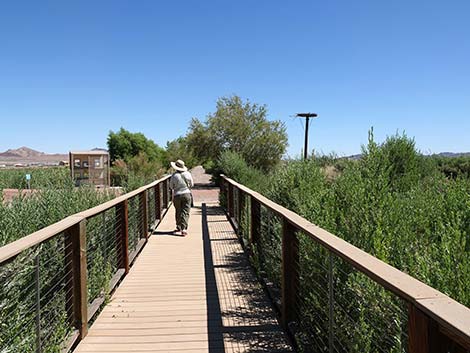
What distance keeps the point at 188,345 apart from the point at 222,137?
19.5 metres

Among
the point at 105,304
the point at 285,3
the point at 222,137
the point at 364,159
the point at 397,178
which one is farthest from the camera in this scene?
the point at 222,137

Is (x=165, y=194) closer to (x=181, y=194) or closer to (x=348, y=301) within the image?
(x=181, y=194)

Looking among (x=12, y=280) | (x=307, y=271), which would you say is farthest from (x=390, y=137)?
(x=12, y=280)

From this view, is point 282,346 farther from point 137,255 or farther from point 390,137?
point 390,137

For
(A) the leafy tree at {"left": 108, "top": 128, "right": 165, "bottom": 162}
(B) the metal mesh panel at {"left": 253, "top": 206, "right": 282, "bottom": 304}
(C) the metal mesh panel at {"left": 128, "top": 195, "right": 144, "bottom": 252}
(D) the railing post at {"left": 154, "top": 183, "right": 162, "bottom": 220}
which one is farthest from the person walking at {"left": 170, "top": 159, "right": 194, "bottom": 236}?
(A) the leafy tree at {"left": 108, "top": 128, "right": 165, "bottom": 162}

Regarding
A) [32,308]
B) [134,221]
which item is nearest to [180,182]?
[134,221]

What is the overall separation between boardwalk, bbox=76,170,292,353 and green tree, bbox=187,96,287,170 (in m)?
14.4

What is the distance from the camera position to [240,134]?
2183 centimetres

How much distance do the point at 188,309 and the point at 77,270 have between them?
133 cm

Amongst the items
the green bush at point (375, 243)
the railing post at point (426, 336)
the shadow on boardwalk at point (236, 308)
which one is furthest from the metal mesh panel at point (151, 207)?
the railing post at point (426, 336)

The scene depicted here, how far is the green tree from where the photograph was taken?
2088 cm

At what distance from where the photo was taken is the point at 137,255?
6.44 metres

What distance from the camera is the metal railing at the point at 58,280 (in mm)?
2428

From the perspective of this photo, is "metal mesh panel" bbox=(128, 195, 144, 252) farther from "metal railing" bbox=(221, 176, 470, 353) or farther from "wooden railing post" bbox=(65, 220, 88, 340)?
"wooden railing post" bbox=(65, 220, 88, 340)
